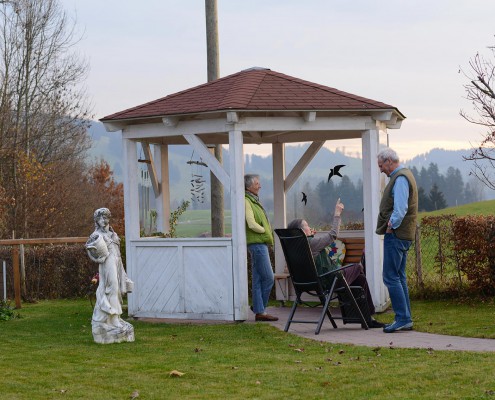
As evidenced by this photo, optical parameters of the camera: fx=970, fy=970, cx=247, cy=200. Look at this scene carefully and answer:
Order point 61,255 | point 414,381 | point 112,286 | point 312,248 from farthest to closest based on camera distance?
point 61,255, point 312,248, point 112,286, point 414,381

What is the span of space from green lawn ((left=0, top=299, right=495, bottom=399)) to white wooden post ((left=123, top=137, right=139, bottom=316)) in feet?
5.59

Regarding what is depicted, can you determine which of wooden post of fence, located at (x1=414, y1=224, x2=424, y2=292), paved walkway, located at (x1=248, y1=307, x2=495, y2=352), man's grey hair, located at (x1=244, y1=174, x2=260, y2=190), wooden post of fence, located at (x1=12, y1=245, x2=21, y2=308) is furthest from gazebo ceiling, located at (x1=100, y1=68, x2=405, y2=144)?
wooden post of fence, located at (x1=12, y1=245, x2=21, y2=308)

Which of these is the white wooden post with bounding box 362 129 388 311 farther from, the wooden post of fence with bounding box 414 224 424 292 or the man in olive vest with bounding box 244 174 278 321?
the wooden post of fence with bounding box 414 224 424 292

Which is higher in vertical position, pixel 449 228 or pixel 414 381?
pixel 449 228

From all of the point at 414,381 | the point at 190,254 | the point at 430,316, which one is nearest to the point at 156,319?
the point at 190,254

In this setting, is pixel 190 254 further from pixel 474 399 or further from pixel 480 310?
pixel 474 399

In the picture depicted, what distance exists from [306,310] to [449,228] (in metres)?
2.50

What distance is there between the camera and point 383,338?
10.1m

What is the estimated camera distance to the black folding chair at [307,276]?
10797 mm

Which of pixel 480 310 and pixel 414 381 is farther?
pixel 480 310

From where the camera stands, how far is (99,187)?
1662 inches

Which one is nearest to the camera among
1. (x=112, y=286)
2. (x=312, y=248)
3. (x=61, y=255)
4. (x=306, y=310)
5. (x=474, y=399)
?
(x=474, y=399)

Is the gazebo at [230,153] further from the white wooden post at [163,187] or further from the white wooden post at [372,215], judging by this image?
the white wooden post at [163,187]

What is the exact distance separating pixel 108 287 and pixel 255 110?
2.88 meters
